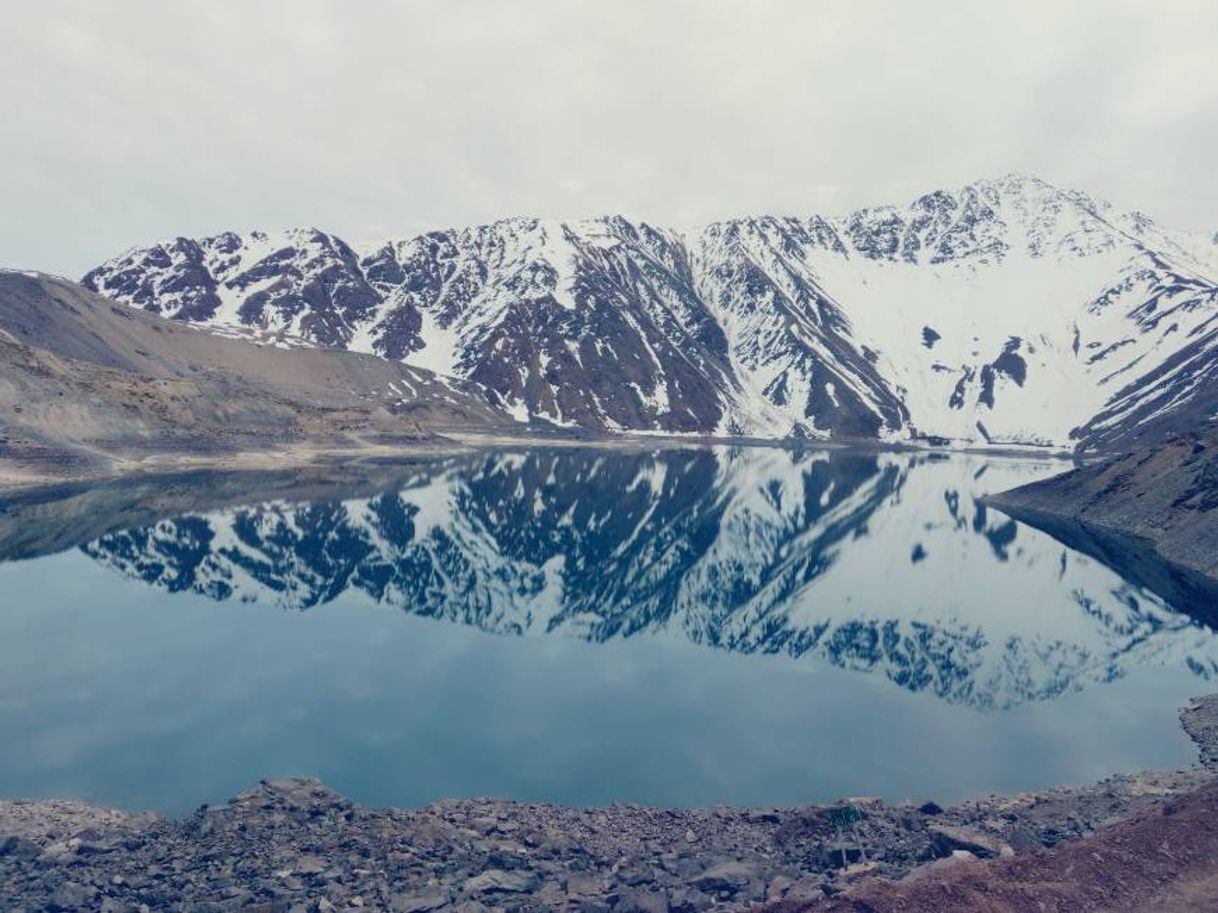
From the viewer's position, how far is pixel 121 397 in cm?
12462

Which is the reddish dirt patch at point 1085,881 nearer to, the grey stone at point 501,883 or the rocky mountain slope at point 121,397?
the grey stone at point 501,883

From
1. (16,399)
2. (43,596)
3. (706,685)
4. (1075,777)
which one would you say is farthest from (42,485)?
(1075,777)

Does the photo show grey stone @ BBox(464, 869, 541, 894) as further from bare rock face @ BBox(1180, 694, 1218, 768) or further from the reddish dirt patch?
bare rock face @ BBox(1180, 694, 1218, 768)

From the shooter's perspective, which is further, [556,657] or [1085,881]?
[556,657]

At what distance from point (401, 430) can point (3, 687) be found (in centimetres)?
14993

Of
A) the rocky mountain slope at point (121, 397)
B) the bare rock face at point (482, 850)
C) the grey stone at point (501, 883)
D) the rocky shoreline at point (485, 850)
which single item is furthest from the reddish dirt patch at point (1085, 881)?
the rocky mountain slope at point (121, 397)

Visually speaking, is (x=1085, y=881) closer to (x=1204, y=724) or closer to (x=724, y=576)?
(x=1204, y=724)

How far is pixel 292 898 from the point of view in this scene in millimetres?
21156

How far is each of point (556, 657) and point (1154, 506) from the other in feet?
249

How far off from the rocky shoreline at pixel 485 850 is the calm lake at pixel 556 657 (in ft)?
7.88

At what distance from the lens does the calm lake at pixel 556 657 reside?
31.9 metres

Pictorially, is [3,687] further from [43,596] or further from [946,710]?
[946,710]

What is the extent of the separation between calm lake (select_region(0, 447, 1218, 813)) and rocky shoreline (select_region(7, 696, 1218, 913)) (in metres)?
2.40

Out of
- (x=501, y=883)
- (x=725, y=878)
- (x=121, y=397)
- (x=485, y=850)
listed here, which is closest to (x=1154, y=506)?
(x=725, y=878)
